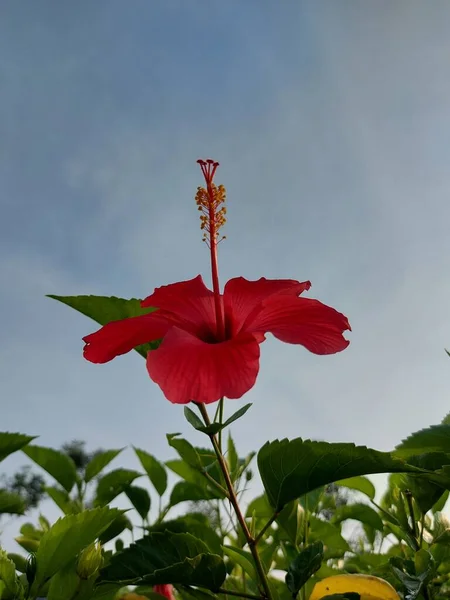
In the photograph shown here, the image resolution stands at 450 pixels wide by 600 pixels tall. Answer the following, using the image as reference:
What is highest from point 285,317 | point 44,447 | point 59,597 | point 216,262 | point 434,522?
point 216,262

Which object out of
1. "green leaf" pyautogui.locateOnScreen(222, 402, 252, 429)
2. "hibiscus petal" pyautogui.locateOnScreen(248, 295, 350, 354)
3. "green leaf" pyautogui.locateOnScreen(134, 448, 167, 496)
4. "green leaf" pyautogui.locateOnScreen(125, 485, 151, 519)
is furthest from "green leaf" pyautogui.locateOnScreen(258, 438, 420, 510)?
"green leaf" pyautogui.locateOnScreen(134, 448, 167, 496)

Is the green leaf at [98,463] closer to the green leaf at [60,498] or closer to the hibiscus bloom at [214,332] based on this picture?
the green leaf at [60,498]

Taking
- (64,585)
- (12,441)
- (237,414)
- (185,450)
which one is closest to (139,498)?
(12,441)

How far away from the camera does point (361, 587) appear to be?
1204mm

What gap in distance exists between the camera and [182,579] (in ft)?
3.49

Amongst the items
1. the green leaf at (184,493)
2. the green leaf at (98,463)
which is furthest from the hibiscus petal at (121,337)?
the green leaf at (98,463)

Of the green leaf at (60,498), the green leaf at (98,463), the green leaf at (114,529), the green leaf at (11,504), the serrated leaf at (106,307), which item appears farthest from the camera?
the green leaf at (98,463)

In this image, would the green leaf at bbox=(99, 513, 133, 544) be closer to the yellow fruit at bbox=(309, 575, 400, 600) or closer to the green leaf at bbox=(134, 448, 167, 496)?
the green leaf at bbox=(134, 448, 167, 496)

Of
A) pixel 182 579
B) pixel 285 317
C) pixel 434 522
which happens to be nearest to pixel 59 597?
pixel 182 579

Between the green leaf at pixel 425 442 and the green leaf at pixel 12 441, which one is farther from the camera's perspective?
the green leaf at pixel 12 441

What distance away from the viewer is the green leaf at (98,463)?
2152mm

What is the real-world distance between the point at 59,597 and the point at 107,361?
1.43 feet

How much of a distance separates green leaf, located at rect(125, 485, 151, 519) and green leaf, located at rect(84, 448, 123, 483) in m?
0.30

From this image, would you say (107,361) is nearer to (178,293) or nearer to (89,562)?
(178,293)
